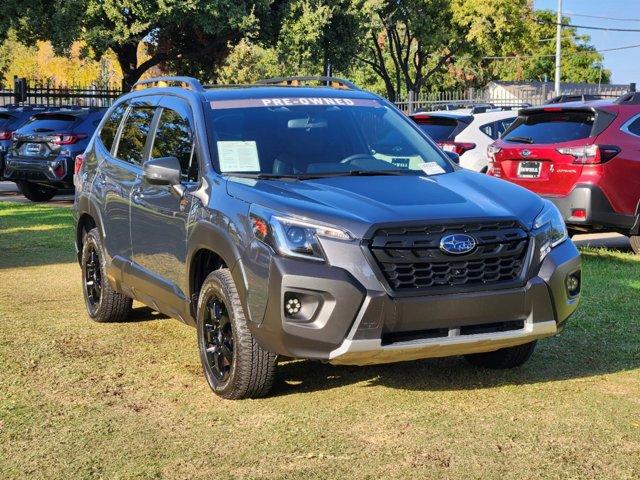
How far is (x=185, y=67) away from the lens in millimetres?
38031

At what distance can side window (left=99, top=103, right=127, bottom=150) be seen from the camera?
7.75 meters

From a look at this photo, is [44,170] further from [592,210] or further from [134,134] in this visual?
[134,134]

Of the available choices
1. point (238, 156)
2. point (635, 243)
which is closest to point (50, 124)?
point (635, 243)

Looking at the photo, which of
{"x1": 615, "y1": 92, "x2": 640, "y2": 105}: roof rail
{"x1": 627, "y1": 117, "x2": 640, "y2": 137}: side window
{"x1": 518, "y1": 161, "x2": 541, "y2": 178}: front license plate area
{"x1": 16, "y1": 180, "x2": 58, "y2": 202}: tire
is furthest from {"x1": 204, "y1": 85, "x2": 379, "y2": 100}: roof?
{"x1": 16, "y1": 180, "x2": 58, "y2": 202}: tire

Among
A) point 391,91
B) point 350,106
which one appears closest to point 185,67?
point 391,91

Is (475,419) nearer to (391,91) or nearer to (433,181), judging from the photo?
(433,181)

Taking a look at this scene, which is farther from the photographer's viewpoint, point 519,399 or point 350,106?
point 350,106

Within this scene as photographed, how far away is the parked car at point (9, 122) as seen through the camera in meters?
22.1

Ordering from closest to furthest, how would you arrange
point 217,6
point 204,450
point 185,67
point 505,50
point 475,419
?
point 204,450 < point 475,419 < point 217,6 < point 185,67 < point 505,50

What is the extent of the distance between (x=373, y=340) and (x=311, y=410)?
0.66m

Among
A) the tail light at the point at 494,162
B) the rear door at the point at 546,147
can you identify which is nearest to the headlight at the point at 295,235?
the rear door at the point at 546,147

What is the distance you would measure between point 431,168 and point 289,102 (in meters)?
0.99

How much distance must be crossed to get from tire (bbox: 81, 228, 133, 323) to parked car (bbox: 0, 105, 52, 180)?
46.9 feet

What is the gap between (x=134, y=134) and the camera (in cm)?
729
